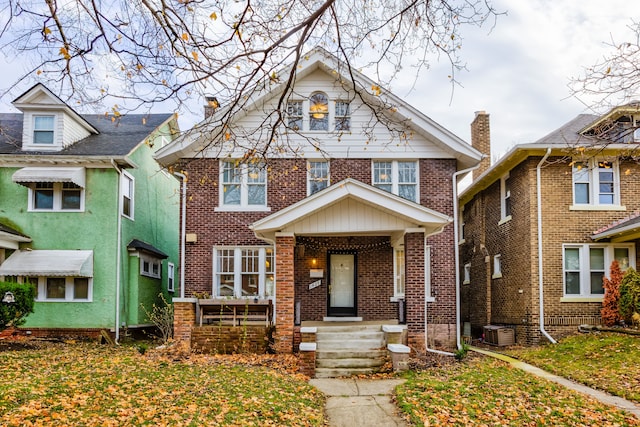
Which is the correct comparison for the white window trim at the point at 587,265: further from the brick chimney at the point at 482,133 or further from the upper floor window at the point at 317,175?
the upper floor window at the point at 317,175

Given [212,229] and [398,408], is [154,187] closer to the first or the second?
[212,229]

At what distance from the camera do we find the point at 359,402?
926cm

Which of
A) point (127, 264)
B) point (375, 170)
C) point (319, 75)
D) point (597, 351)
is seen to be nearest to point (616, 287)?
point (597, 351)

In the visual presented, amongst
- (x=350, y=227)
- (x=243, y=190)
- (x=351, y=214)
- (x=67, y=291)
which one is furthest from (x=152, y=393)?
(x=67, y=291)

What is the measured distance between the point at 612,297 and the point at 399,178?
265 inches

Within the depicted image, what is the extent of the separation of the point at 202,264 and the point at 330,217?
5084 mm

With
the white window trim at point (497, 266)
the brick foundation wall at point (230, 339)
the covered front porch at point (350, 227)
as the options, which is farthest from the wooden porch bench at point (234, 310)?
the white window trim at point (497, 266)

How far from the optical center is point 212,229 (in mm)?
16984

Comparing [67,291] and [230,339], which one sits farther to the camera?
[67,291]

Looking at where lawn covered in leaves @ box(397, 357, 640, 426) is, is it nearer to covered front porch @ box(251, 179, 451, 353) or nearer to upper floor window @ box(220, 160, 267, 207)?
covered front porch @ box(251, 179, 451, 353)

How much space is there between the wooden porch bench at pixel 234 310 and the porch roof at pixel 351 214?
6.45 ft

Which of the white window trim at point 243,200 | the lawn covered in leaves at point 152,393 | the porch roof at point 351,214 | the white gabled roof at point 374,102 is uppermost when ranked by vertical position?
the white gabled roof at point 374,102

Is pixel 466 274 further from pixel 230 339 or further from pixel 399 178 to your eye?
pixel 230 339

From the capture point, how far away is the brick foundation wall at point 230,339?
45.1ft
